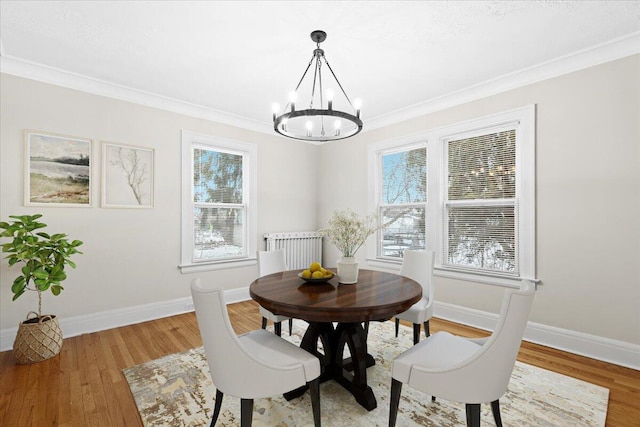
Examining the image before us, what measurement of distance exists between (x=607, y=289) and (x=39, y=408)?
4463mm

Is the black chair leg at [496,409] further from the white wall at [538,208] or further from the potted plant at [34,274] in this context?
the potted plant at [34,274]

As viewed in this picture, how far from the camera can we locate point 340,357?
2279mm

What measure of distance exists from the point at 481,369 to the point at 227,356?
1.21m

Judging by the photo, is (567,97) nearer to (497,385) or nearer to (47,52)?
(497,385)

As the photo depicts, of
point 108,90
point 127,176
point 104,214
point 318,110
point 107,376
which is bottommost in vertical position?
point 107,376

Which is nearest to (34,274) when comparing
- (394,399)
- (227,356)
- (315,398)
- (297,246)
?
(227,356)

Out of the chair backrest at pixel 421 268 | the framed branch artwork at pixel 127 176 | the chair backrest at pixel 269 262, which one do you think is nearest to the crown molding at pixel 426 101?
the framed branch artwork at pixel 127 176

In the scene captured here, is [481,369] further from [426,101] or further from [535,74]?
[426,101]

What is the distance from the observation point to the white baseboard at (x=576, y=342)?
248 cm

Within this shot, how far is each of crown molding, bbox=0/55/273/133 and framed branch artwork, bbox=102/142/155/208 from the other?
0.58 metres

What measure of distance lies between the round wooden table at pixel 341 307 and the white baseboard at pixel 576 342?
5.23ft

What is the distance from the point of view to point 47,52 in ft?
8.89

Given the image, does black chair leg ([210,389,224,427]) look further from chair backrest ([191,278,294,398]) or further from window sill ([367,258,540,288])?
window sill ([367,258,540,288])

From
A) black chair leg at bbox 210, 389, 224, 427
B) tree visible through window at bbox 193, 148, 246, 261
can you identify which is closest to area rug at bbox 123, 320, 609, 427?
black chair leg at bbox 210, 389, 224, 427
